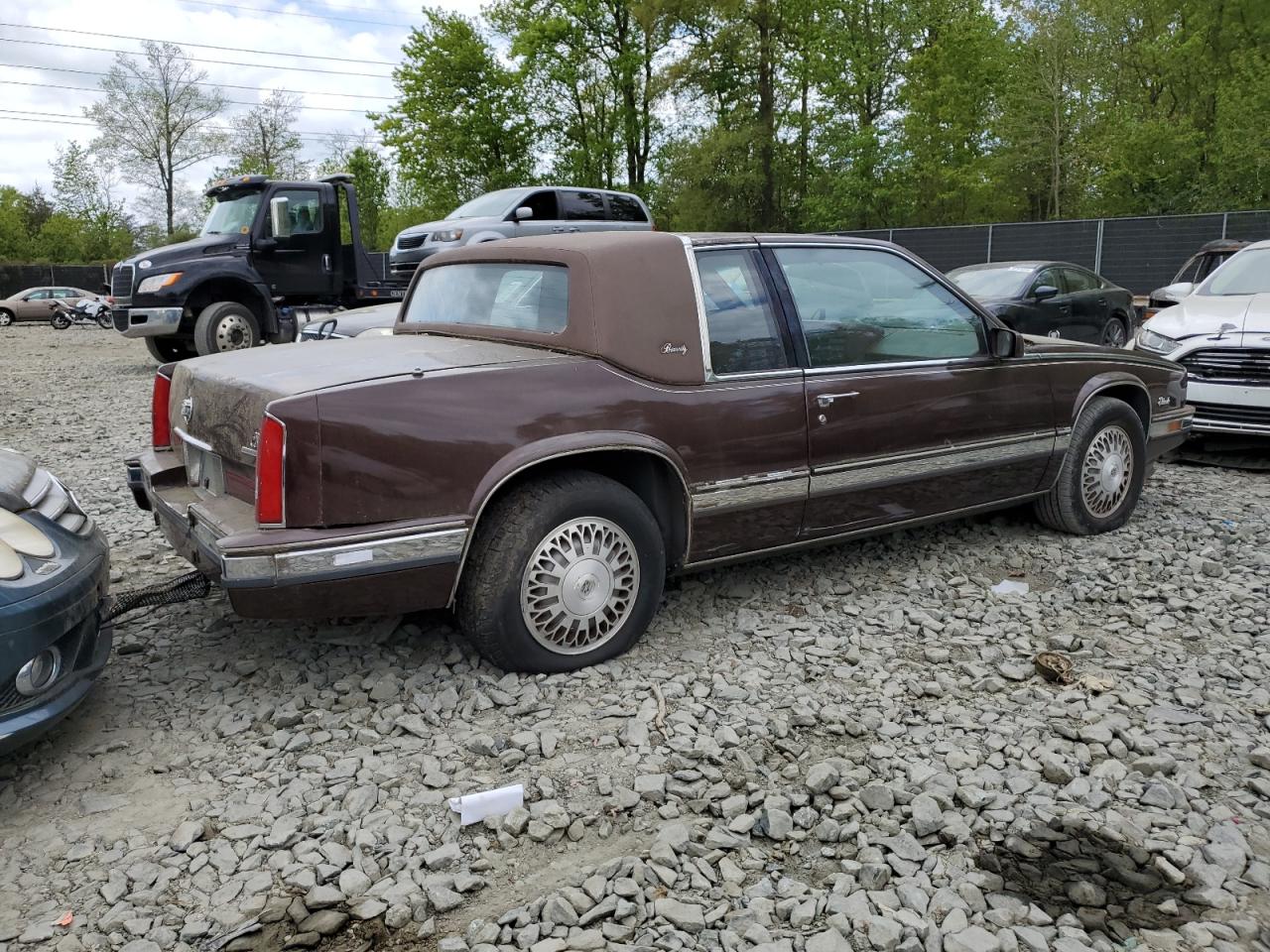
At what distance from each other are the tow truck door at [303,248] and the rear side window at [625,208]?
4.18 meters

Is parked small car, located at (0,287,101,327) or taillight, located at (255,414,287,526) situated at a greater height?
parked small car, located at (0,287,101,327)

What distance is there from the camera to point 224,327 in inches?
536

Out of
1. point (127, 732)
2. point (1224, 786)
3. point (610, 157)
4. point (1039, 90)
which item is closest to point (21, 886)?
point (127, 732)

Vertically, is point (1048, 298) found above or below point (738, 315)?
above

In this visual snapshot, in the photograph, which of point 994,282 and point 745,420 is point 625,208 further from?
point 745,420

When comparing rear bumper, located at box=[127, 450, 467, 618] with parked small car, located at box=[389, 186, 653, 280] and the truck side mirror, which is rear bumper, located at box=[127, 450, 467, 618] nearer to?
parked small car, located at box=[389, 186, 653, 280]

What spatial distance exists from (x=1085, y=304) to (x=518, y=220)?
7.80 m

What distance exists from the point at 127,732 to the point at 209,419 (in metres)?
1.16

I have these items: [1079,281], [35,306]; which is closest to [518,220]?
[1079,281]

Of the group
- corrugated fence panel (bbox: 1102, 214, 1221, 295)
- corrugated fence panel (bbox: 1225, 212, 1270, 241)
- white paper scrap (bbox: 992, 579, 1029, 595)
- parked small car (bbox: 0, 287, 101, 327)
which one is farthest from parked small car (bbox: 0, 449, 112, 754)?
parked small car (bbox: 0, 287, 101, 327)

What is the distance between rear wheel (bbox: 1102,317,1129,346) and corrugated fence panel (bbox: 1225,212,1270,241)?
695 centimetres

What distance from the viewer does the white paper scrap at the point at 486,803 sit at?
9.59ft

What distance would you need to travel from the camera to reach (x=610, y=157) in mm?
38594

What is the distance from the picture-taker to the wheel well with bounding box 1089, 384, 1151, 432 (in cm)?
567
